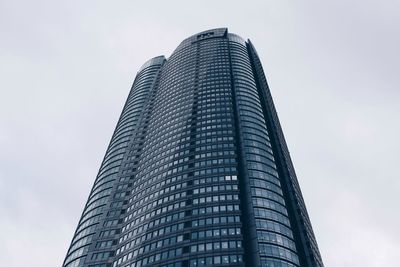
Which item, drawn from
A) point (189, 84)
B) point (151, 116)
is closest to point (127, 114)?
point (151, 116)

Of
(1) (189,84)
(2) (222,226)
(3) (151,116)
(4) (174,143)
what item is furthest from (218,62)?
(2) (222,226)

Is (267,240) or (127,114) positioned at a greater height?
(127,114)

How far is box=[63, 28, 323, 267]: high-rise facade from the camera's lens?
93625 mm

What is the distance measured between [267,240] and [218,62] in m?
97.5

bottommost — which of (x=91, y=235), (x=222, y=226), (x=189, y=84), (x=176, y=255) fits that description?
(x=176, y=255)

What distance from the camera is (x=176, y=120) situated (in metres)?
142

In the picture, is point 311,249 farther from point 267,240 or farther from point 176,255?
point 176,255

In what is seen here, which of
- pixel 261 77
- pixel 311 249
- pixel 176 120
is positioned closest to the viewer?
pixel 311 249

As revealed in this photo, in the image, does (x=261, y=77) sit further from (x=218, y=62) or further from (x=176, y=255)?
(x=176, y=255)

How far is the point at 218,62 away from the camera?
17175 centimetres

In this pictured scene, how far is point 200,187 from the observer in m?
109

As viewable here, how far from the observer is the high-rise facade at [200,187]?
93625 mm

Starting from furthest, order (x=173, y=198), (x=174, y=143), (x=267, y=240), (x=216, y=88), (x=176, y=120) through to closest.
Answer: (x=216, y=88)
(x=176, y=120)
(x=174, y=143)
(x=173, y=198)
(x=267, y=240)

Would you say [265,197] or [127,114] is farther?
[127,114]
